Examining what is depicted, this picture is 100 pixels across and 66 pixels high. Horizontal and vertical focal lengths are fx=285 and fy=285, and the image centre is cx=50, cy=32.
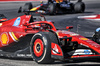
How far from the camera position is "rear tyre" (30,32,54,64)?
21.9 ft

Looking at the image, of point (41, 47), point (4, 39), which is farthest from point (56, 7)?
point (41, 47)

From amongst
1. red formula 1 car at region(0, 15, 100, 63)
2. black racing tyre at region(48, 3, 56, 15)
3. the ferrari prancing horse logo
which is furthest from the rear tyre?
black racing tyre at region(48, 3, 56, 15)

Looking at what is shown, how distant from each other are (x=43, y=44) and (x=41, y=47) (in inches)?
4.3

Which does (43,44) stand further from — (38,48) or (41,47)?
(38,48)

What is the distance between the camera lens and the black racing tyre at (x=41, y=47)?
6.69 meters

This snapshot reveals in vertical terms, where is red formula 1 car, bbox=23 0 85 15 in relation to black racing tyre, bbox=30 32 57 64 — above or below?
below

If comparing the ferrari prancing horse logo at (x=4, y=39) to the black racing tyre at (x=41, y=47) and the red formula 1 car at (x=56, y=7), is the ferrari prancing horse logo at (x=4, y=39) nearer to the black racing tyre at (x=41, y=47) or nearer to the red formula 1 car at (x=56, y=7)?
the black racing tyre at (x=41, y=47)

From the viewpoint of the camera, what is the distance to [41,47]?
6828 millimetres

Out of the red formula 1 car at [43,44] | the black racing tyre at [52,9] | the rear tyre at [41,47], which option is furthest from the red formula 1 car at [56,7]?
the rear tyre at [41,47]

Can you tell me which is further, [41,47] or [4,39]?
[4,39]

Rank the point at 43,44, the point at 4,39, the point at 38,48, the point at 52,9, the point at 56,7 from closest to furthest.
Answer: the point at 43,44 → the point at 38,48 → the point at 4,39 → the point at 52,9 → the point at 56,7

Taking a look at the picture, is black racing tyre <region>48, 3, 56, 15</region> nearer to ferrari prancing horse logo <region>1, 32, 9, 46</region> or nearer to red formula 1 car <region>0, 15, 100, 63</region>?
red formula 1 car <region>0, 15, 100, 63</region>

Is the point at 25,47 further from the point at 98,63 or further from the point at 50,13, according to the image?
the point at 50,13

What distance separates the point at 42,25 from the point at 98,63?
2.13 meters
